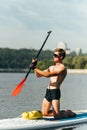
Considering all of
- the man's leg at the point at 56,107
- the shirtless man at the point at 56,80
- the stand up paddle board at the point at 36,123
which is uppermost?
the shirtless man at the point at 56,80

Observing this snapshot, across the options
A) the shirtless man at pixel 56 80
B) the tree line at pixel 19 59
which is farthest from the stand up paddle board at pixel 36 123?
the tree line at pixel 19 59

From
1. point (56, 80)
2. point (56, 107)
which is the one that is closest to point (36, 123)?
point (56, 107)

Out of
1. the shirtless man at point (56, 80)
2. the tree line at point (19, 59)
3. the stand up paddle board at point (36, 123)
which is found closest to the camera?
the stand up paddle board at point (36, 123)

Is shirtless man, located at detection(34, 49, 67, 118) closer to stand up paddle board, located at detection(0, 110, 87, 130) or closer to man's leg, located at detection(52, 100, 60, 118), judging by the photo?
man's leg, located at detection(52, 100, 60, 118)

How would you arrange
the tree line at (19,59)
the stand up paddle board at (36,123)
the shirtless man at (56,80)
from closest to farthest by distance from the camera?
1. the stand up paddle board at (36,123)
2. the shirtless man at (56,80)
3. the tree line at (19,59)

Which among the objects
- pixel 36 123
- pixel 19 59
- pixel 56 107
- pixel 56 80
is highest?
pixel 56 80

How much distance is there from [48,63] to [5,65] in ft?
82.1

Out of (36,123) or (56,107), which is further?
(56,107)

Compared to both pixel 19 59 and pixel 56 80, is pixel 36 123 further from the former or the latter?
pixel 19 59

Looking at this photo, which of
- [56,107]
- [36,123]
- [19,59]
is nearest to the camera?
[36,123]

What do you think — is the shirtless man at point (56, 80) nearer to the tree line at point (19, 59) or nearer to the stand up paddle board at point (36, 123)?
the stand up paddle board at point (36, 123)

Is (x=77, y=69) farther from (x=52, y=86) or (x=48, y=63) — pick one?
(x=52, y=86)

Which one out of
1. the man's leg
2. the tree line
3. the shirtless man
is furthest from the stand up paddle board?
the tree line

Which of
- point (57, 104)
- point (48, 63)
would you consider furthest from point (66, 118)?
point (48, 63)
